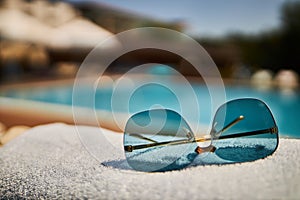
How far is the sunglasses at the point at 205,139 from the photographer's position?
2.23ft

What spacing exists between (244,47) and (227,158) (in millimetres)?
7820

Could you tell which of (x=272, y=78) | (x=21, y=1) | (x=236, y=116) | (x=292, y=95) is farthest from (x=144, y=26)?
(x=236, y=116)

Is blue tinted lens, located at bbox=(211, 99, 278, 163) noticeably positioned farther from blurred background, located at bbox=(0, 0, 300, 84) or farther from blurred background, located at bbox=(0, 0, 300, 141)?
blurred background, located at bbox=(0, 0, 300, 84)

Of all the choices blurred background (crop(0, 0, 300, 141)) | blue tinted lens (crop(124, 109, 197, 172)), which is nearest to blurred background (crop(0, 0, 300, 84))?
blurred background (crop(0, 0, 300, 141))

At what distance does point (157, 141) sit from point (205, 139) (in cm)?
10

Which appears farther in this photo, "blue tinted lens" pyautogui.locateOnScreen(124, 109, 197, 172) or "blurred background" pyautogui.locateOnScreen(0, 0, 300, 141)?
"blurred background" pyautogui.locateOnScreen(0, 0, 300, 141)

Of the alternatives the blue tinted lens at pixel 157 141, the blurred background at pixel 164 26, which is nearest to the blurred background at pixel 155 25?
the blurred background at pixel 164 26

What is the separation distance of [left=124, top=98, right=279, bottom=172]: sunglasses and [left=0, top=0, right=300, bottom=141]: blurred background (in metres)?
4.66

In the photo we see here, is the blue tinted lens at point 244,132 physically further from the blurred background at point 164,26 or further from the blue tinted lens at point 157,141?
the blurred background at point 164,26

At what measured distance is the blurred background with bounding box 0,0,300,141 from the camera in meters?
6.65

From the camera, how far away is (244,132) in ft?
2.31

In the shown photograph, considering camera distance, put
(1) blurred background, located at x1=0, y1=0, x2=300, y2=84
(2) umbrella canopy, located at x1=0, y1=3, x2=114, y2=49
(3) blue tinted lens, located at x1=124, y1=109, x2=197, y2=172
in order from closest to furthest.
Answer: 1. (3) blue tinted lens, located at x1=124, y1=109, x2=197, y2=172
2. (2) umbrella canopy, located at x1=0, y1=3, x2=114, y2=49
3. (1) blurred background, located at x1=0, y1=0, x2=300, y2=84

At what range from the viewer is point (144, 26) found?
352 inches

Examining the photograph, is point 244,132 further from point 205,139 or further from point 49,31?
point 49,31
